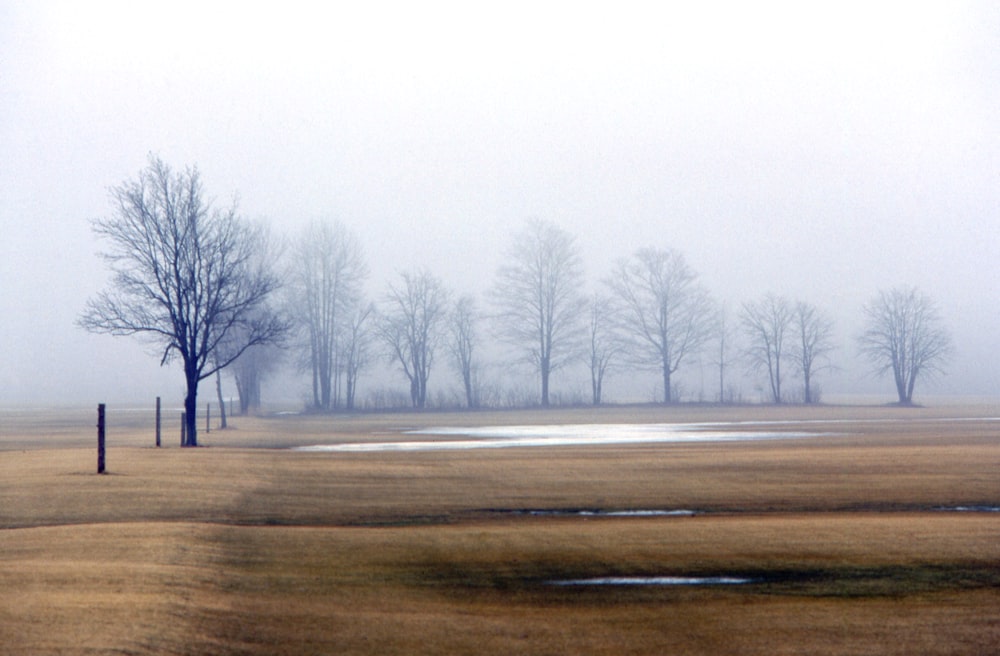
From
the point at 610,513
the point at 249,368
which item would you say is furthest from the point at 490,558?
the point at 249,368

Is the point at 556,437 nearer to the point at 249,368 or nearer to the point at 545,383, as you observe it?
the point at 545,383

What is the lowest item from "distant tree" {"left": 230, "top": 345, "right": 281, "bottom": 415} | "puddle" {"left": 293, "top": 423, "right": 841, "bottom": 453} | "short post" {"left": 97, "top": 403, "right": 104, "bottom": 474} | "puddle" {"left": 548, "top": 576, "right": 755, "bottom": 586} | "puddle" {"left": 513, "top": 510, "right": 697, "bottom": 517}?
"puddle" {"left": 548, "top": 576, "right": 755, "bottom": 586}

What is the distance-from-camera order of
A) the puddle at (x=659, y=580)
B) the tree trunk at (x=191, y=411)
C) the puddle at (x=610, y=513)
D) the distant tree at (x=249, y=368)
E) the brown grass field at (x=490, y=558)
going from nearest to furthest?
the brown grass field at (x=490, y=558)
the puddle at (x=659, y=580)
the puddle at (x=610, y=513)
the tree trunk at (x=191, y=411)
the distant tree at (x=249, y=368)

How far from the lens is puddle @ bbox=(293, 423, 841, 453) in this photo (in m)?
39.1

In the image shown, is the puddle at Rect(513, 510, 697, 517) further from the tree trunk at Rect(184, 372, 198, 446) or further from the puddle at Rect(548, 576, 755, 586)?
the tree trunk at Rect(184, 372, 198, 446)

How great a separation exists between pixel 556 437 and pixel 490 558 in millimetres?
29155

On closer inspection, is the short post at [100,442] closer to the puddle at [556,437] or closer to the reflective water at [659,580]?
the puddle at [556,437]

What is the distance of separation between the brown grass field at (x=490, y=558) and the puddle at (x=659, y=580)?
0.24 metres

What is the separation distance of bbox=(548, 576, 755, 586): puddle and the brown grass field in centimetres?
24

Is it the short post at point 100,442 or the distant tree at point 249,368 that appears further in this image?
the distant tree at point 249,368

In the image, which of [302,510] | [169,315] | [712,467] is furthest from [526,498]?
[169,315]

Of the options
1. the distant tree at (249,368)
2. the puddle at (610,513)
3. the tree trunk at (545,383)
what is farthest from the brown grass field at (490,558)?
the tree trunk at (545,383)

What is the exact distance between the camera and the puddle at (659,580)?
1449cm

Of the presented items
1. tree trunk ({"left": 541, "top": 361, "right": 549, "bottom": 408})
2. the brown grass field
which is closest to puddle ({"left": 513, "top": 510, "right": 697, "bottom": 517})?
the brown grass field
